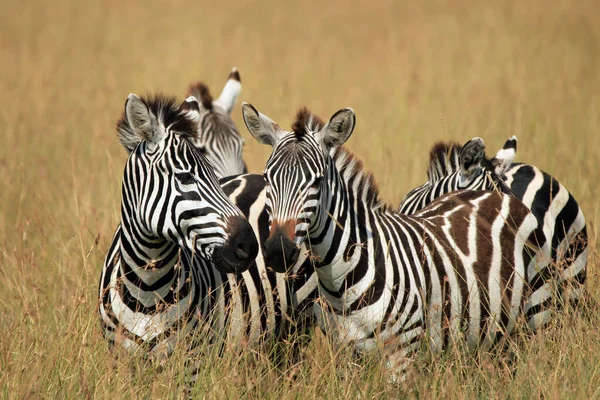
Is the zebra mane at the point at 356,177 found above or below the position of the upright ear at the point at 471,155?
below

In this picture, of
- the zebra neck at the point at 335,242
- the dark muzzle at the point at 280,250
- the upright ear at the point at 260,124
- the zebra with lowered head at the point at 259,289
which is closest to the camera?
the dark muzzle at the point at 280,250

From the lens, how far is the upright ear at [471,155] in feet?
20.4

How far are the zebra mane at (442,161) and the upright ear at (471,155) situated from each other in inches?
11.1

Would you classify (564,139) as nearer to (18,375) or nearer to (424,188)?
(424,188)

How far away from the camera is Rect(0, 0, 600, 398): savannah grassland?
4.54 meters

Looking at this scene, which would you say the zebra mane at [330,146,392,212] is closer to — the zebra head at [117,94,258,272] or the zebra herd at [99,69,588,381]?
the zebra herd at [99,69,588,381]

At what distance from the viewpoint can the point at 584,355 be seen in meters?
4.64

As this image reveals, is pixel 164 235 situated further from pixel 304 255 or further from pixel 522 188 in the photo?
pixel 522 188

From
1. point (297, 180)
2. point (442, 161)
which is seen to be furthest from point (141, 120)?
point (442, 161)

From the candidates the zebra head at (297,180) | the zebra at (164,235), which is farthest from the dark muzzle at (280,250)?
the zebra at (164,235)

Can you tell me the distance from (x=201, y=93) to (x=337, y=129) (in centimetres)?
349

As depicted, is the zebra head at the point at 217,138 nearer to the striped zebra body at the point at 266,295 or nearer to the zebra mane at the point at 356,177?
the striped zebra body at the point at 266,295

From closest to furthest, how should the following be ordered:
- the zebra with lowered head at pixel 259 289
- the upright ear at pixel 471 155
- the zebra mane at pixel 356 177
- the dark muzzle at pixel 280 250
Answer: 1. the dark muzzle at pixel 280 250
2. the zebra with lowered head at pixel 259 289
3. the zebra mane at pixel 356 177
4. the upright ear at pixel 471 155

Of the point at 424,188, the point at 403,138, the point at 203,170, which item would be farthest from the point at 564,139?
the point at 203,170
